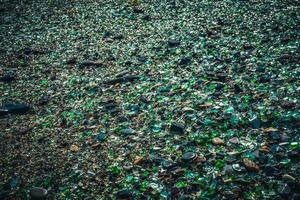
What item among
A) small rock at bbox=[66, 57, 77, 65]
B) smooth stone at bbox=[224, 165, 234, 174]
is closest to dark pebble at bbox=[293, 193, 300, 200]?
smooth stone at bbox=[224, 165, 234, 174]

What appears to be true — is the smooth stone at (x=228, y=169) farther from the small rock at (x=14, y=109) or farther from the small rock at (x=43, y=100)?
the small rock at (x=14, y=109)

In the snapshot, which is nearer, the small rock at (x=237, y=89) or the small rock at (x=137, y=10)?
the small rock at (x=237, y=89)

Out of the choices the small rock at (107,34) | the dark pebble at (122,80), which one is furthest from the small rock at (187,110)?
the small rock at (107,34)

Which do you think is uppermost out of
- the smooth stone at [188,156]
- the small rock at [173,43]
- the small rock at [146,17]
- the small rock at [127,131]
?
the small rock at [146,17]

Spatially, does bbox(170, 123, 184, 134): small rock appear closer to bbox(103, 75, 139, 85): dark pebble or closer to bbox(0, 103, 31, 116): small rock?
bbox(103, 75, 139, 85): dark pebble

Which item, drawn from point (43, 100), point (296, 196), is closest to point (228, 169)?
point (296, 196)

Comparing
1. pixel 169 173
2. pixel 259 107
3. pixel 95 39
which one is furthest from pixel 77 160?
pixel 95 39

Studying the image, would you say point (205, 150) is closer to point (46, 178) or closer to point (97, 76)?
point (46, 178)
